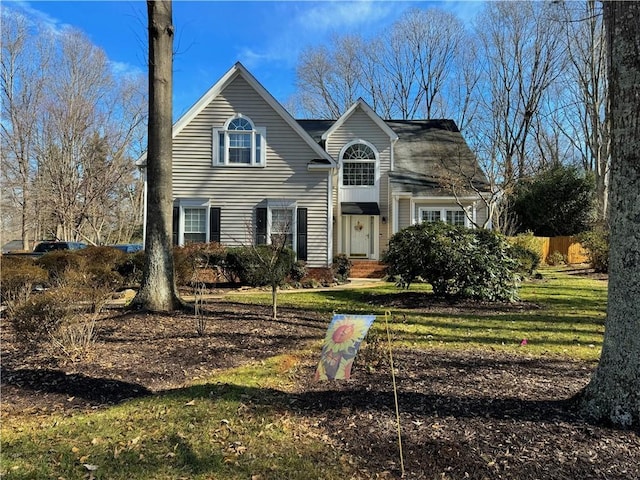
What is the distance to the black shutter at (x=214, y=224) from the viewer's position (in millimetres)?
15898

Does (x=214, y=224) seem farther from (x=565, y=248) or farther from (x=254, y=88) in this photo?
(x=565, y=248)

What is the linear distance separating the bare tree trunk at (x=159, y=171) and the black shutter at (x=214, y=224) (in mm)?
7570

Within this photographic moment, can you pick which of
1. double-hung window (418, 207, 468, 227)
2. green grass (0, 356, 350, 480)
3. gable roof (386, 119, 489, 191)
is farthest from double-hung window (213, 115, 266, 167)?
green grass (0, 356, 350, 480)

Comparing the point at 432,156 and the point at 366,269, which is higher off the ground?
the point at 432,156

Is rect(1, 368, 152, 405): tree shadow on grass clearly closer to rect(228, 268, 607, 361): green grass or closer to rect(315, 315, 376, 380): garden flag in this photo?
rect(315, 315, 376, 380): garden flag

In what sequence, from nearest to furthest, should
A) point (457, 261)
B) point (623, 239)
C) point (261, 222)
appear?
1. point (623, 239)
2. point (457, 261)
3. point (261, 222)

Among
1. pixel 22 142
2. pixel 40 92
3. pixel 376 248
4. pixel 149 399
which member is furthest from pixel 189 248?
pixel 40 92

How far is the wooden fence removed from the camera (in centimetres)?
2431

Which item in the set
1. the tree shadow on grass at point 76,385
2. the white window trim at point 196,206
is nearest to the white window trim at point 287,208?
the white window trim at point 196,206

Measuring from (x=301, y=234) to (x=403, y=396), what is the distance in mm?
12148

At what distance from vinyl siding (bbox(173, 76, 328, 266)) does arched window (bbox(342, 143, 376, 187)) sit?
9.73ft

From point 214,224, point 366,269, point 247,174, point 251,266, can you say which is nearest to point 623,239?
point 251,266

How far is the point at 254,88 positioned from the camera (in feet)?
52.3

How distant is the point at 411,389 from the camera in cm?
421
